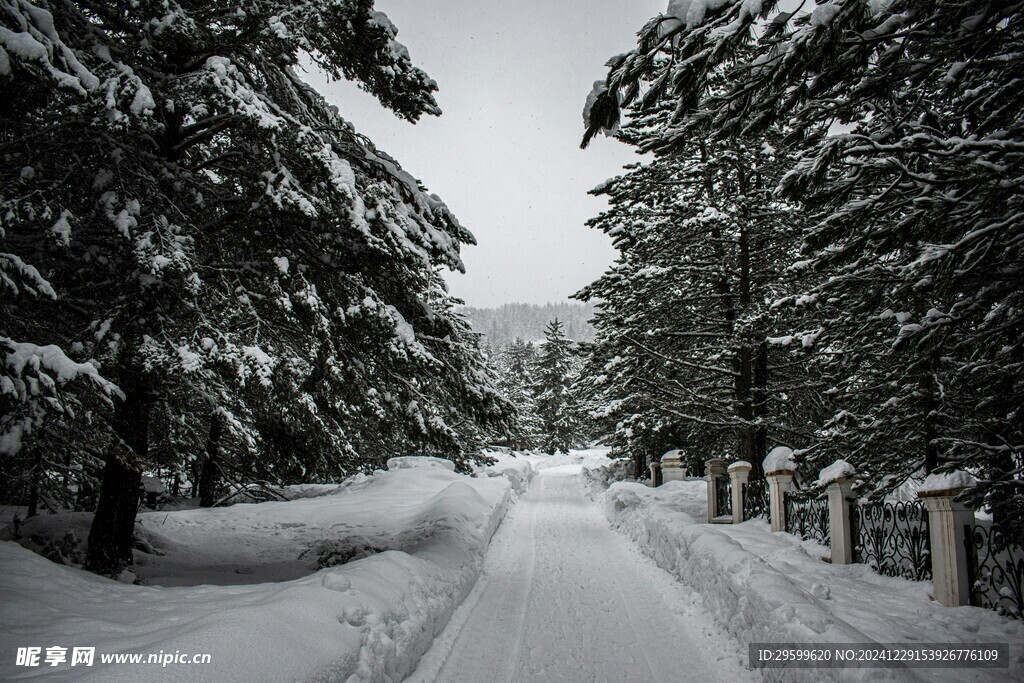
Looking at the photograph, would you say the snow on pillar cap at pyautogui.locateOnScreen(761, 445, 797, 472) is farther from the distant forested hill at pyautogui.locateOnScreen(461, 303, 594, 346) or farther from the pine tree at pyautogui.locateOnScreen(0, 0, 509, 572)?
the distant forested hill at pyautogui.locateOnScreen(461, 303, 594, 346)

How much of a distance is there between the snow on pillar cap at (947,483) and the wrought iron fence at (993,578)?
424 mm

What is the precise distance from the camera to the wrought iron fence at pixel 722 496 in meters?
12.4

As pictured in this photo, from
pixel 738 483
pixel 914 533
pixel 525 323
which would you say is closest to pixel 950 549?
pixel 914 533

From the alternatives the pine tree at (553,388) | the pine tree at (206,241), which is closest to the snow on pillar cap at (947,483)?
the pine tree at (206,241)

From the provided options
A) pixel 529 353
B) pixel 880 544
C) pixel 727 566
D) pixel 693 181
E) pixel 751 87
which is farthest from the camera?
pixel 529 353

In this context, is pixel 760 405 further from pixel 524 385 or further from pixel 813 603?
pixel 524 385

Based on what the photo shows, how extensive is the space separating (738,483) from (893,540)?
452cm

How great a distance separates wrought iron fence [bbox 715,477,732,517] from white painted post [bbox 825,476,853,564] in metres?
4.72

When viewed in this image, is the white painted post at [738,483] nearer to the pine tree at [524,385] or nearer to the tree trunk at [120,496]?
the tree trunk at [120,496]

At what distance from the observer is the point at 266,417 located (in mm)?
8328

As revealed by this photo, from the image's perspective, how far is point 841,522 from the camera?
750 centimetres

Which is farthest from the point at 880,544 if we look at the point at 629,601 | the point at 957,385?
the point at 629,601

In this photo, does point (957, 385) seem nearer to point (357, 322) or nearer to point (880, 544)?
point (880, 544)

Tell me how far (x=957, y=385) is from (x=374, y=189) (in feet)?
30.0
